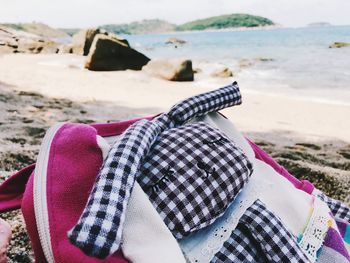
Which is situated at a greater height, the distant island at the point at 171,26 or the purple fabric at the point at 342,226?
the purple fabric at the point at 342,226

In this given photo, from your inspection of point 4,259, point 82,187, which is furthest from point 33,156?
point 82,187

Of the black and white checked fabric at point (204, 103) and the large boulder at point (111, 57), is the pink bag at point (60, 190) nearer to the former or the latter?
the black and white checked fabric at point (204, 103)

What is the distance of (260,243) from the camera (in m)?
1.10

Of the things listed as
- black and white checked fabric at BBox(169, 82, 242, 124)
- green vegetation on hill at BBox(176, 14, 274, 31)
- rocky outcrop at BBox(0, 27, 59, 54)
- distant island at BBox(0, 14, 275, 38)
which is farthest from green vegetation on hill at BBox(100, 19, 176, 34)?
black and white checked fabric at BBox(169, 82, 242, 124)

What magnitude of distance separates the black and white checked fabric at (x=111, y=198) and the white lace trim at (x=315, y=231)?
583 millimetres

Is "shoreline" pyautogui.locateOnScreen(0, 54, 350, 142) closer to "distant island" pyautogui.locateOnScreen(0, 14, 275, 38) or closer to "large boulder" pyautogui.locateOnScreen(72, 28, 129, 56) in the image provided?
"large boulder" pyautogui.locateOnScreen(72, 28, 129, 56)

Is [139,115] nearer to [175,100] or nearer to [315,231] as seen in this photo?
[175,100]

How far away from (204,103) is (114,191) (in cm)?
63

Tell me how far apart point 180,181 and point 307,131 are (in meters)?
3.60

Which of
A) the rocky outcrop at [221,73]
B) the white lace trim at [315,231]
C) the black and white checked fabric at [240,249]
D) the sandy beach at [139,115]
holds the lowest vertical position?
the rocky outcrop at [221,73]

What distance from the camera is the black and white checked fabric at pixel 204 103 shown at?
1.36 metres

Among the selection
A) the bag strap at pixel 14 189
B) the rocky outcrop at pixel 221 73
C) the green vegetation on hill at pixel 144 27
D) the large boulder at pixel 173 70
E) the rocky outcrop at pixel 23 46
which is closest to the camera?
the bag strap at pixel 14 189

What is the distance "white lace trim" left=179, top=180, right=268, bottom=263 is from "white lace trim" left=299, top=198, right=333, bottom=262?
237mm

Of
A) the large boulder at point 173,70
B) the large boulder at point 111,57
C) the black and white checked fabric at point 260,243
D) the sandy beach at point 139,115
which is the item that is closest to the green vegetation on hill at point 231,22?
the large boulder at point 111,57
